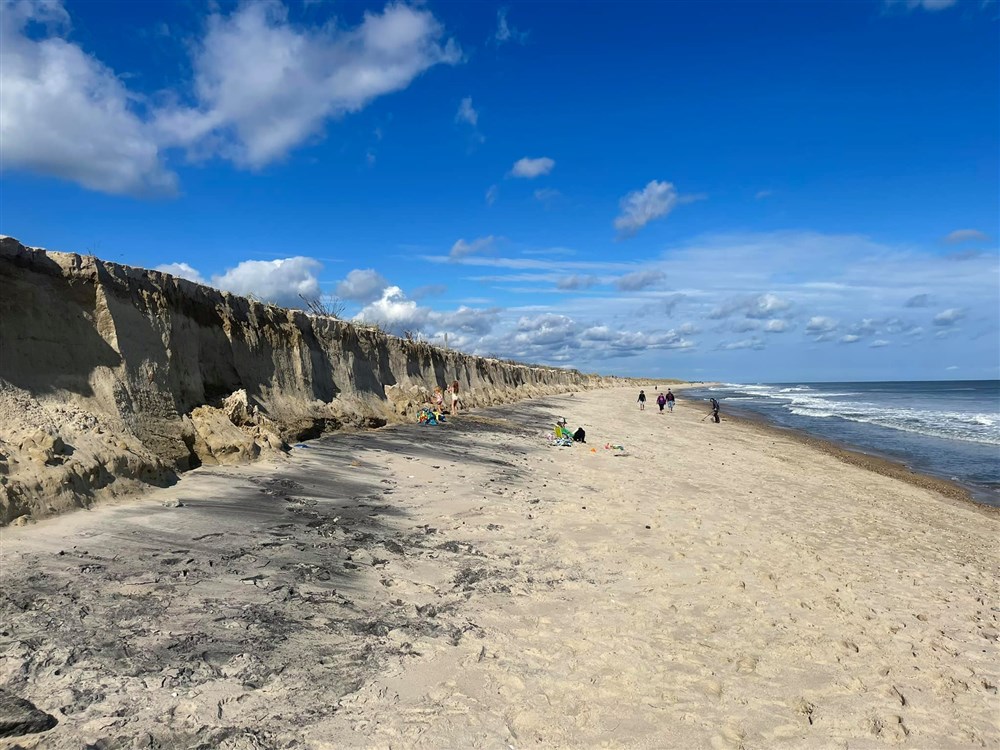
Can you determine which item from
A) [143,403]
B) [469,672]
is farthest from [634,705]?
[143,403]

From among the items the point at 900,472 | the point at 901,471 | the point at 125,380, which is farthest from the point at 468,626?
the point at 901,471

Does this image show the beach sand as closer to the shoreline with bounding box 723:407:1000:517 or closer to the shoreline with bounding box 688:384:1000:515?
the shoreline with bounding box 723:407:1000:517

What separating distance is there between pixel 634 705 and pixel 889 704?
6.14ft

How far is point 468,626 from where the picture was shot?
4191 mm

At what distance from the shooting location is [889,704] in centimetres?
378

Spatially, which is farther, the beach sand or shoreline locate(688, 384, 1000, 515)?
shoreline locate(688, 384, 1000, 515)

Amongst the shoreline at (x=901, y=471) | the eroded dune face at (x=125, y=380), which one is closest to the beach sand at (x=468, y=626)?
the eroded dune face at (x=125, y=380)

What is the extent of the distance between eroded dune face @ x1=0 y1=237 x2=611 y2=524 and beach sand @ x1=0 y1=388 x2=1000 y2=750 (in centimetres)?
51

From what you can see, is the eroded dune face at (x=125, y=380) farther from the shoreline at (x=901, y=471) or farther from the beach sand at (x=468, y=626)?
the shoreline at (x=901, y=471)

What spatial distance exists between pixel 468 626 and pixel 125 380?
18.3ft

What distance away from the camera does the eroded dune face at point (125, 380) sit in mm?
5156

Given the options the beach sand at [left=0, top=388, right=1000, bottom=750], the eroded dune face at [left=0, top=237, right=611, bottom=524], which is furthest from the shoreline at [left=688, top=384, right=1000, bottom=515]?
the eroded dune face at [left=0, top=237, right=611, bottom=524]

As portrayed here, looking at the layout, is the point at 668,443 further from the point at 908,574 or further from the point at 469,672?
the point at 469,672

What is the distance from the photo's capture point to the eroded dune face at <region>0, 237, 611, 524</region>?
16.9 ft
